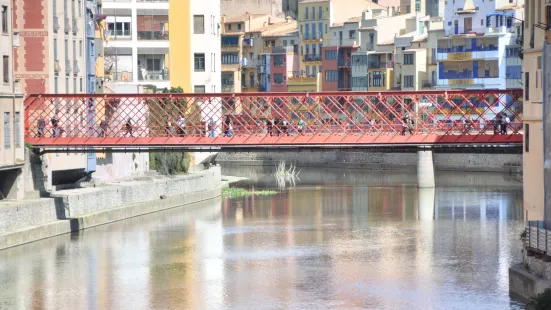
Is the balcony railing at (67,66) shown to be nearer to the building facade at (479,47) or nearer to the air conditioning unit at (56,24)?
the air conditioning unit at (56,24)

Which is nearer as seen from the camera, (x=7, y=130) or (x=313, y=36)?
(x=7, y=130)

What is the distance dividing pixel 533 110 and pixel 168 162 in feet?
135

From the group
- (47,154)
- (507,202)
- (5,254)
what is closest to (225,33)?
(507,202)

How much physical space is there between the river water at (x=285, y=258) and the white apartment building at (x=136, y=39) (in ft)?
51.1

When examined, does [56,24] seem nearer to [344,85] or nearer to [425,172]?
[425,172]

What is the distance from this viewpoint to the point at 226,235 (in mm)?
63719

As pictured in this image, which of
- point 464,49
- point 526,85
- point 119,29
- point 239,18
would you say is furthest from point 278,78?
point 526,85

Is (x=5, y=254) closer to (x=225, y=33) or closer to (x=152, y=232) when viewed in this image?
(x=152, y=232)

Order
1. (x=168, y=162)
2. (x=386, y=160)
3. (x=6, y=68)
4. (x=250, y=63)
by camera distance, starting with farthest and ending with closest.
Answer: (x=250, y=63) < (x=386, y=160) < (x=168, y=162) < (x=6, y=68)

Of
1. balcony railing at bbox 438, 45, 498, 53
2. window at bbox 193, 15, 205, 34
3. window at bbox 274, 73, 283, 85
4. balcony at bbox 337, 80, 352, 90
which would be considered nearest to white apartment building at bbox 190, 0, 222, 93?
window at bbox 193, 15, 205, 34

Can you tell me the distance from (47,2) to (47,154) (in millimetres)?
6615

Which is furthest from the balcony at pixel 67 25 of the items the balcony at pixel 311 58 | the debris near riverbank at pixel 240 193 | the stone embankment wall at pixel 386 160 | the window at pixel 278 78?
the window at pixel 278 78

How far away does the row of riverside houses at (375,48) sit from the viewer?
4611 inches

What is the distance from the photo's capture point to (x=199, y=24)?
320ft
